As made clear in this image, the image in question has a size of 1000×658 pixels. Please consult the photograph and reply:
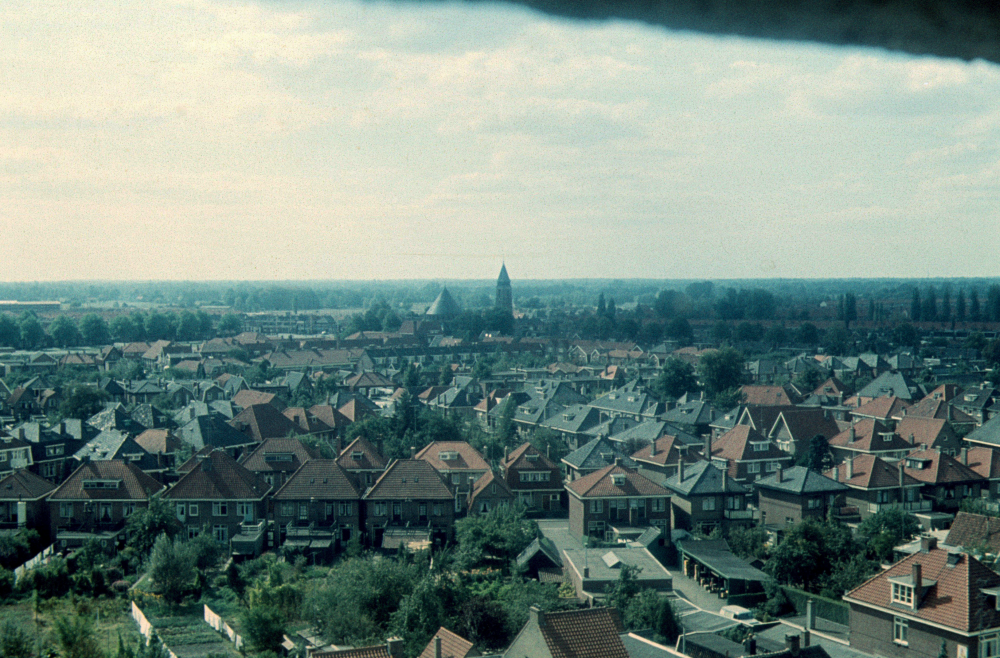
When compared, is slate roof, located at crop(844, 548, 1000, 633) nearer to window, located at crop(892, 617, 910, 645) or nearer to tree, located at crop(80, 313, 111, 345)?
window, located at crop(892, 617, 910, 645)

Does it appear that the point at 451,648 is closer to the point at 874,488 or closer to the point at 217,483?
the point at 217,483

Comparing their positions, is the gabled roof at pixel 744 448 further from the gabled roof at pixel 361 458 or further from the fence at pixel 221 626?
the fence at pixel 221 626

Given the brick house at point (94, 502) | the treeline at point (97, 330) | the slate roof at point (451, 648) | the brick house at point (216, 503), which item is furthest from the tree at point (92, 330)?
the slate roof at point (451, 648)

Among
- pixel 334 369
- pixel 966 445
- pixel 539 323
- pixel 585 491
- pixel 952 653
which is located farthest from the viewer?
pixel 539 323

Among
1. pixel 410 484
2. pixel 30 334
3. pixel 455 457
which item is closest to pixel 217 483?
pixel 410 484

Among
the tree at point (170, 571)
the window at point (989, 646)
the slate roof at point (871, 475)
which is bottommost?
the tree at point (170, 571)

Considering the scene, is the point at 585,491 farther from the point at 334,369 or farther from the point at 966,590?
the point at 334,369

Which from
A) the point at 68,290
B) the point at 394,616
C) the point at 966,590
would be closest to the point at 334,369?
the point at 394,616
